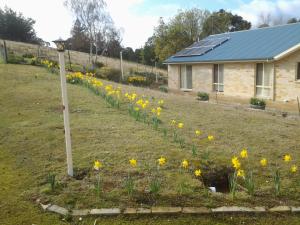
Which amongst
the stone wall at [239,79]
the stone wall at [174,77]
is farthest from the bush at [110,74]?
the stone wall at [239,79]

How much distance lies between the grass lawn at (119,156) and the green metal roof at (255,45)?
322 inches

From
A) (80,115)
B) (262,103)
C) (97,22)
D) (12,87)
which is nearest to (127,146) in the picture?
(80,115)

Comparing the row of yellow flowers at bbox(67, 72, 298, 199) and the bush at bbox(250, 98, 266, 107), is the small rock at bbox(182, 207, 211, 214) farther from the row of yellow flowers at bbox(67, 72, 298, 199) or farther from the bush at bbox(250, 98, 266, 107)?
the bush at bbox(250, 98, 266, 107)

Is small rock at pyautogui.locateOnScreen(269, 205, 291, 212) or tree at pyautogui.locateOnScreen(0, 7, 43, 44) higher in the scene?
tree at pyautogui.locateOnScreen(0, 7, 43, 44)

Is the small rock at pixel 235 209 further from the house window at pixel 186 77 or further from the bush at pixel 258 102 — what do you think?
the house window at pixel 186 77

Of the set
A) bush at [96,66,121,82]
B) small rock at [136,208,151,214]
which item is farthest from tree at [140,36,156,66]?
small rock at [136,208,151,214]

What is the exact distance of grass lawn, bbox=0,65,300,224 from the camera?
13.3 ft

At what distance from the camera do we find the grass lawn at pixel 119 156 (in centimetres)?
404

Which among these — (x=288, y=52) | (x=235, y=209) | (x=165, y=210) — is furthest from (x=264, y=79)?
(x=165, y=210)

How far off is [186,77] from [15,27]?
110 feet

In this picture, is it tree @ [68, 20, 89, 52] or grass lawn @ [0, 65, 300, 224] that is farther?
tree @ [68, 20, 89, 52]

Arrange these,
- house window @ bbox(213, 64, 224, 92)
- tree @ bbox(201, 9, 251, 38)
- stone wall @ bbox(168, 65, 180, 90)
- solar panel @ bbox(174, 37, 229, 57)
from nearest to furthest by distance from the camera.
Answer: house window @ bbox(213, 64, 224, 92) < solar panel @ bbox(174, 37, 229, 57) < stone wall @ bbox(168, 65, 180, 90) < tree @ bbox(201, 9, 251, 38)

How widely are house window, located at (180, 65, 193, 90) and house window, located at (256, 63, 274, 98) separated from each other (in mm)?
6427

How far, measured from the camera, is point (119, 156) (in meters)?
5.55
